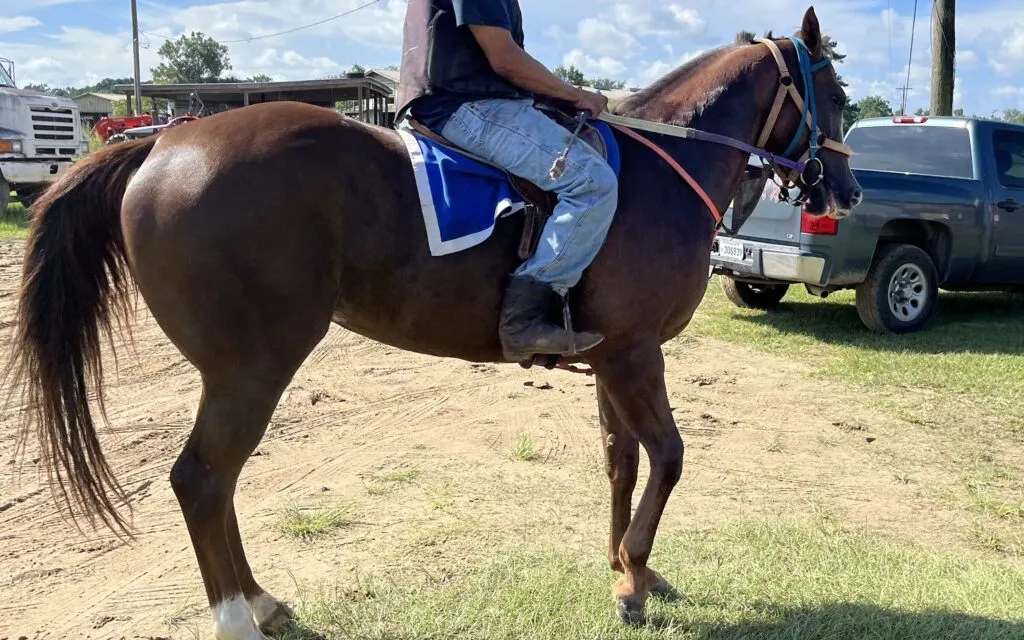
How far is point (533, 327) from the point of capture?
3.25 metres

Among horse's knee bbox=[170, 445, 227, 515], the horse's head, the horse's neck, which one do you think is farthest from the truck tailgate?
horse's knee bbox=[170, 445, 227, 515]

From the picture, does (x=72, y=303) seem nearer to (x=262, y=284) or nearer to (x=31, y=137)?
(x=262, y=284)

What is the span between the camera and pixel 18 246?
41.5 feet

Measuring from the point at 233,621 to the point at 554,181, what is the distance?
2.07 meters

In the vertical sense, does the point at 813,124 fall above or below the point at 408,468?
above

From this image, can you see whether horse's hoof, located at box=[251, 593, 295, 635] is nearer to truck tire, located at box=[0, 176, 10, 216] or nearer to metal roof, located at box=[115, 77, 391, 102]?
truck tire, located at box=[0, 176, 10, 216]

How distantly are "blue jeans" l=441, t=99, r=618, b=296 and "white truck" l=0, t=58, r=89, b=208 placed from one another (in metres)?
14.8

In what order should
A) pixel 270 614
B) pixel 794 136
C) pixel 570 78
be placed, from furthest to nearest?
pixel 570 78, pixel 794 136, pixel 270 614

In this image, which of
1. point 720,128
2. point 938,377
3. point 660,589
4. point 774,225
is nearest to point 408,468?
point 660,589

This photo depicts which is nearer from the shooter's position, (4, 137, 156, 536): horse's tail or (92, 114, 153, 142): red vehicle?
(4, 137, 156, 536): horse's tail

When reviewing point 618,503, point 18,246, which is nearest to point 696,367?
point 618,503

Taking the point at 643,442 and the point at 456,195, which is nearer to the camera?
the point at 456,195

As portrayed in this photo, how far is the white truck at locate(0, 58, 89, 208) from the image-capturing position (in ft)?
52.6

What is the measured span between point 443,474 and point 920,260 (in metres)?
6.23
